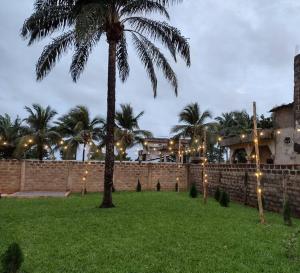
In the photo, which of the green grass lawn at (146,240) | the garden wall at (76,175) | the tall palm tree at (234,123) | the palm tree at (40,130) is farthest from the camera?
the tall palm tree at (234,123)

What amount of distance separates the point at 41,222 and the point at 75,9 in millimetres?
7588

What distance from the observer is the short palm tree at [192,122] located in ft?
102

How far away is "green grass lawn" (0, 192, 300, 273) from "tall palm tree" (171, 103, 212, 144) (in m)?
19.6

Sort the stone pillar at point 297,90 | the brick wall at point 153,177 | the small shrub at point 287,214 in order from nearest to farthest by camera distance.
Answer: the stone pillar at point 297,90 < the small shrub at point 287,214 < the brick wall at point 153,177

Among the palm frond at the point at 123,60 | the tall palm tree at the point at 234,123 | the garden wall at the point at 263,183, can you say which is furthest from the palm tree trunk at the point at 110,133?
the tall palm tree at the point at 234,123

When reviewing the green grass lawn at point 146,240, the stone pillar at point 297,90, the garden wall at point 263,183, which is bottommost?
the green grass lawn at point 146,240

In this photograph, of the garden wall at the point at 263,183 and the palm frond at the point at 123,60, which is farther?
the palm frond at the point at 123,60

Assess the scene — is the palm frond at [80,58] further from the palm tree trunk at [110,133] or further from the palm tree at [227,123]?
the palm tree at [227,123]

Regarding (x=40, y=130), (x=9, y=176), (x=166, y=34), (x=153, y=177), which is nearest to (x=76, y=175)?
(x=9, y=176)

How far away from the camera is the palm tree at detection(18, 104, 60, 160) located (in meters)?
26.4

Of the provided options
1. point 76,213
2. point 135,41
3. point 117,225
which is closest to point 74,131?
point 135,41

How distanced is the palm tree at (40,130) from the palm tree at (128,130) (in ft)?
16.9

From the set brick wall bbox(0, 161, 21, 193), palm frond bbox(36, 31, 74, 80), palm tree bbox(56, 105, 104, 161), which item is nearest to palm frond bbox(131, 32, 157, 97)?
palm frond bbox(36, 31, 74, 80)

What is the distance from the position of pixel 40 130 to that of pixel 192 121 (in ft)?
44.4
